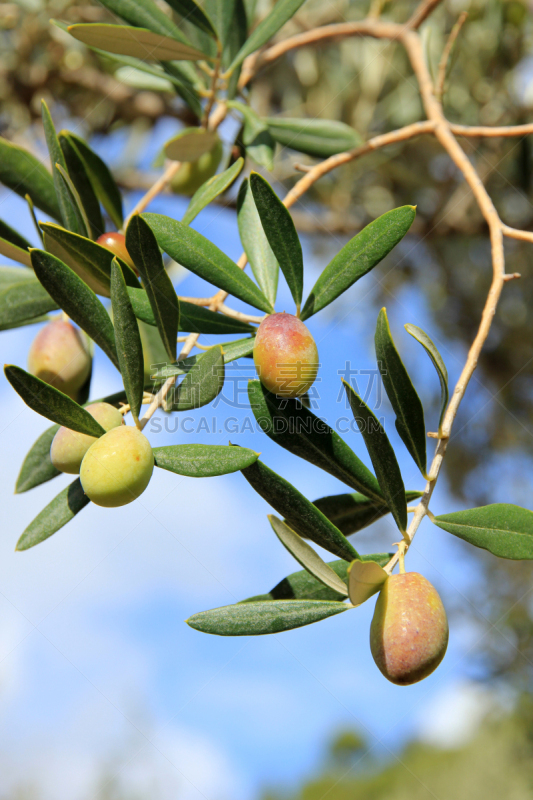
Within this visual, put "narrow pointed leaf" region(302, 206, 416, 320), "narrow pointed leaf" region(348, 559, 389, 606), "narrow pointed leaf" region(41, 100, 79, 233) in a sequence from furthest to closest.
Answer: "narrow pointed leaf" region(41, 100, 79, 233) → "narrow pointed leaf" region(302, 206, 416, 320) → "narrow pointed leaf" region(348, 559, 389, 606)

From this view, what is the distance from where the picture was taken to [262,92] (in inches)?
81.0

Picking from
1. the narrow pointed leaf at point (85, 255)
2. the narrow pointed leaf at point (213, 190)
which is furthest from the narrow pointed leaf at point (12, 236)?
the narrow pointed leaf at point (213, 190)

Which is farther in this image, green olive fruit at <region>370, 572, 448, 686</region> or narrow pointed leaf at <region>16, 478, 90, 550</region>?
narrow pointed leaf at <region>16, 478, 90, 550</region>

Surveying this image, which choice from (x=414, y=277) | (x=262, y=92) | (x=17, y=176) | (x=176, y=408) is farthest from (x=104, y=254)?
(x=414, y=277)

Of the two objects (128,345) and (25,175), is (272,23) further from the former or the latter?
(128,345)

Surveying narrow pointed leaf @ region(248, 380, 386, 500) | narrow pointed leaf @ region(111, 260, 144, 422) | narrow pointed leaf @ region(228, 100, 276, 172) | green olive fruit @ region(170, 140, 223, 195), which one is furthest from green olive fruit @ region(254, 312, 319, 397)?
green olive fruit @ region(170, 140, 223, 195)

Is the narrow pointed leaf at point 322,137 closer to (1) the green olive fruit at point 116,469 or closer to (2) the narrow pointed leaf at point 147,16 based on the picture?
(2) the narrow pointed leaf at point 147,16

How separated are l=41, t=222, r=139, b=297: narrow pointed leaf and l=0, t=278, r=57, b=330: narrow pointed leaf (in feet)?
0.44

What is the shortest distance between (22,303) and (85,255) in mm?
213

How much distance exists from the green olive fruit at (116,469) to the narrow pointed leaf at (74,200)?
1.06 feet

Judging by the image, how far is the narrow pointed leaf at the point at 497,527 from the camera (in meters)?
0.56

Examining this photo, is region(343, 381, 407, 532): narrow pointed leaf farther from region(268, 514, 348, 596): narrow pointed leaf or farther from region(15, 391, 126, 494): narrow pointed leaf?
region(15, 391, 126, 494): narrow pointed leaf

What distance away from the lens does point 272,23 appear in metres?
0.93

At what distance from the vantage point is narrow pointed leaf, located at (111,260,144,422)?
21.7 inches
